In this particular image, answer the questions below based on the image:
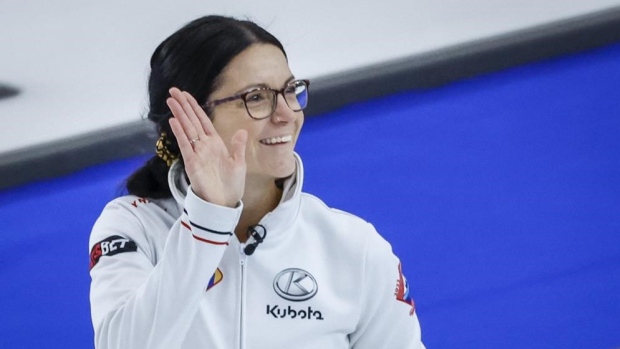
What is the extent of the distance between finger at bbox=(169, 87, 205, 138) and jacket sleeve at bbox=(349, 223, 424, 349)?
357 mm

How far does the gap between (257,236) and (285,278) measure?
76 mm

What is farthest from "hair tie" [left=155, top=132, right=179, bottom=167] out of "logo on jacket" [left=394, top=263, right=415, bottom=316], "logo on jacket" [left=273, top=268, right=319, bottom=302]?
"logo on jacket" [left=394, top=263, right=415, bottom=316]

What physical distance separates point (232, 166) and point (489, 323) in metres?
1.49

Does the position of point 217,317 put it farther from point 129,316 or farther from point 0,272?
point 0,272

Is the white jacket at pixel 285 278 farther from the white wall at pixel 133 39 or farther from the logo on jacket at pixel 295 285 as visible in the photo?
the white wall at pixel 133 39

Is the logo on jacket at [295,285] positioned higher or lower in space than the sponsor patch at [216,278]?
lower

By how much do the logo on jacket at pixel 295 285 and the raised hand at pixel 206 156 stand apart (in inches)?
9.7

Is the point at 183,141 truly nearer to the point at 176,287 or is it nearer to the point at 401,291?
the point at 176,287

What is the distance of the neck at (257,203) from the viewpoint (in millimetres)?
1855

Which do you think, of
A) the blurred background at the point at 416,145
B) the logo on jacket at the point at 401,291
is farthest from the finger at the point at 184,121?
the blurred background at the point at 416,145

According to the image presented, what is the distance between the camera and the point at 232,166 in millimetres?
1589

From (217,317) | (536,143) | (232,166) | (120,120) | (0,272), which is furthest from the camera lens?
(536,143)

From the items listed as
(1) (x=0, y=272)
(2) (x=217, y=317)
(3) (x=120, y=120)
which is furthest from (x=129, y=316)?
(3) (x=120, y=120)

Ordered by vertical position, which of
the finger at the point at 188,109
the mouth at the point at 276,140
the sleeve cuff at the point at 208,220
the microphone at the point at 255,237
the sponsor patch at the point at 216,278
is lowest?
the sponsor patch at the point at 216,278
